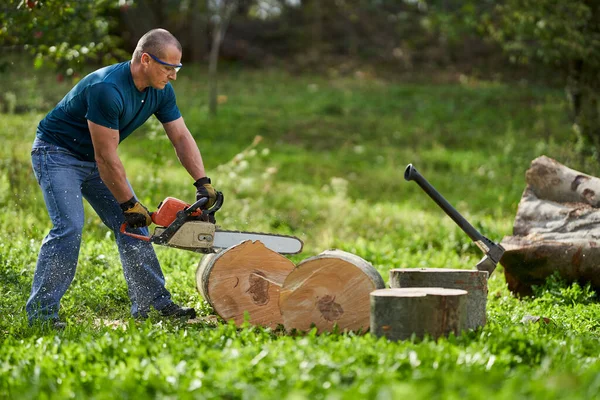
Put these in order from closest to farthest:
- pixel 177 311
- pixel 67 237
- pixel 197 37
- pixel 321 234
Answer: pixel 67 237 < pixel 177 311 < pixel 321 234 < pixel 197 37

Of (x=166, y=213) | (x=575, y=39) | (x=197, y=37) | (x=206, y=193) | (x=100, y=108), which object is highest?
(x=197, y=37)

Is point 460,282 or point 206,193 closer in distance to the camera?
point 460,282

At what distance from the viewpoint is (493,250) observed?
5535 mm

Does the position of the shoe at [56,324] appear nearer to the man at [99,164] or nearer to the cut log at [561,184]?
the man at [99,164]

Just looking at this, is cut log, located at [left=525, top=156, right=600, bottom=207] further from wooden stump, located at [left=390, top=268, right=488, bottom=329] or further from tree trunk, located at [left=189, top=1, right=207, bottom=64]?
tree trunk, located at [left=189, top=1, right=207, bottom=64]

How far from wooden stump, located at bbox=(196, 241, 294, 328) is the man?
0.33 m

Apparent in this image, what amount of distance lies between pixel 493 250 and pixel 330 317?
1477 millimetres

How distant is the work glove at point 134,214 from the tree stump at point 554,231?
311 centimetres

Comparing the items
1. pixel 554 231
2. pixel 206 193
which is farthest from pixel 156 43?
pixel 554 231

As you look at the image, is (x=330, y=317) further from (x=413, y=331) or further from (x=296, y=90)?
(x=296, y=90)

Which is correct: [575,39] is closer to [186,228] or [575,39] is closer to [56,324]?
[186,228]

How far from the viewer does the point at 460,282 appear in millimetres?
4887

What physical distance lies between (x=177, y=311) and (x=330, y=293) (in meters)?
1.29

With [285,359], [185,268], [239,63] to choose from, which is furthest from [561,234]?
[239,63]
